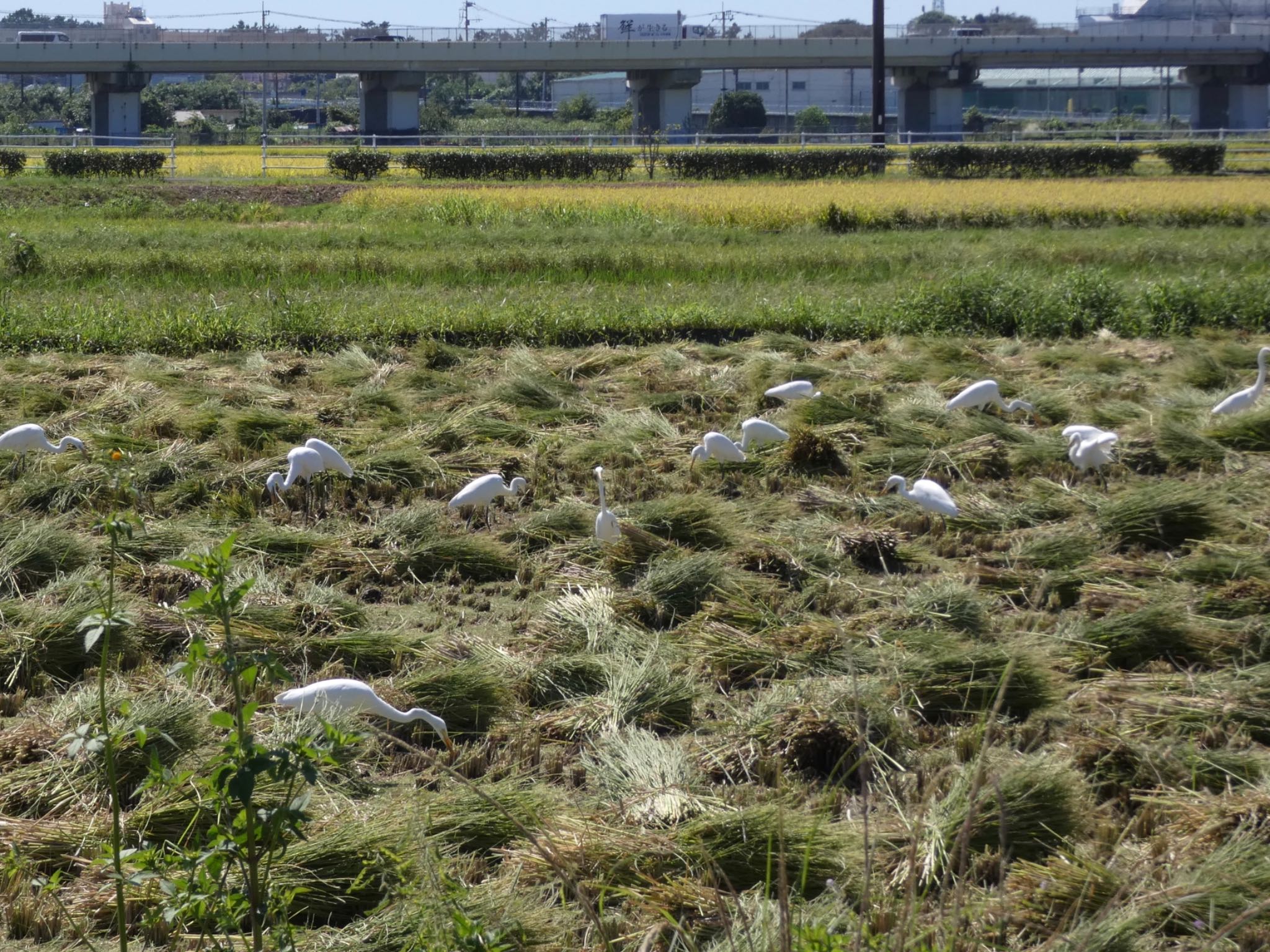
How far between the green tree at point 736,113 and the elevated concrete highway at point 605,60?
466 cm

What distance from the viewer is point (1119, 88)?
99750 mm

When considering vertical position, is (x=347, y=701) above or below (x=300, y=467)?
below

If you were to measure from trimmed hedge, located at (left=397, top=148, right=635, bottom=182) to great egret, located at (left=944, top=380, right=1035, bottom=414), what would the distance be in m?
26.8

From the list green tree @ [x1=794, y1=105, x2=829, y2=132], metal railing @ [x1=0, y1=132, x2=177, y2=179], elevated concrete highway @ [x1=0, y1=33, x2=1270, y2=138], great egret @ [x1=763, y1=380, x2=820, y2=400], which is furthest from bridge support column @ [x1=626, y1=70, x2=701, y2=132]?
great egret @ [x1=763, y1=380, x2=820, y2=400]

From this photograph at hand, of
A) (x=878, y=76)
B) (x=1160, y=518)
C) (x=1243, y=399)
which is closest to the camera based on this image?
(x=1160, y=518)

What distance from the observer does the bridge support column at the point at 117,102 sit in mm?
56719

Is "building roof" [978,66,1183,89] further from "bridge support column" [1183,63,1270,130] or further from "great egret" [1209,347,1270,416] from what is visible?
"great egret" [1209,347,1270,416]

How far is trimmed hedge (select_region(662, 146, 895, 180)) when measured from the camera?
3397 centimetres

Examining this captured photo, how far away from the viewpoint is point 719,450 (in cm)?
736

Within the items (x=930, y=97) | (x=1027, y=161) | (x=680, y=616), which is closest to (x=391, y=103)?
(x=930, y=97)

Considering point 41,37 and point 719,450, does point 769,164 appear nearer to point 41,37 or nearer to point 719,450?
point 719,450

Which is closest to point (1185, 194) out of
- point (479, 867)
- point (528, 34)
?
point (479, 867)

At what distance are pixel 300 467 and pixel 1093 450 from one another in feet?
14.0

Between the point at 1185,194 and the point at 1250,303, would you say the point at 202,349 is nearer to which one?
the point at 1250,303
